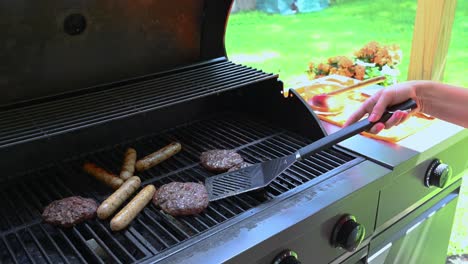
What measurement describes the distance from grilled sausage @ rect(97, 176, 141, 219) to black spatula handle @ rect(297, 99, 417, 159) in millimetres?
457

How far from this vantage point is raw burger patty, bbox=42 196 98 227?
1008 millimetres

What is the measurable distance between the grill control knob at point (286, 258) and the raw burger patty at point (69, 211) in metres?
0.47

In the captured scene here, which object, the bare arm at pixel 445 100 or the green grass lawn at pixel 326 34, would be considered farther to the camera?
the green grass lawn at pixel 326 34

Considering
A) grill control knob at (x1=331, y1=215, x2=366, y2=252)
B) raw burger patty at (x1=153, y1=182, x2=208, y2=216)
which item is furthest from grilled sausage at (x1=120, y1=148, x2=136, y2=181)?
grill control knob at (x1=331, y1=215, x2=366, y2=252)

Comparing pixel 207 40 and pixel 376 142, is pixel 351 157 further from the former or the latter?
pixel 207 40

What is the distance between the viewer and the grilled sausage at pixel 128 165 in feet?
3.98

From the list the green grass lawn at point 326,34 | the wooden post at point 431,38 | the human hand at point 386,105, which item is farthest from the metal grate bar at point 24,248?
the green grass lawn at point 326,34

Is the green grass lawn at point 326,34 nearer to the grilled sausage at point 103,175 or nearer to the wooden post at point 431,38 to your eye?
the wooden post at point 431,38

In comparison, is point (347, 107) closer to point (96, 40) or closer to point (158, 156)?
point (158, 156)

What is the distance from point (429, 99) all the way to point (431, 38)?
83cm

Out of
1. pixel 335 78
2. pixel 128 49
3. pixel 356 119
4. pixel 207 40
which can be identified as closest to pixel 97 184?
pixel 128 49

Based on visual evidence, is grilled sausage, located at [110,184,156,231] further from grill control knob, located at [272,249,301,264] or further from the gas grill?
grill control knob, located at [272,249,301,264]

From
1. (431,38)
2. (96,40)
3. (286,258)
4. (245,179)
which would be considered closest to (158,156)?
(245,179)

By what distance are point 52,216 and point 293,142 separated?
0.79 metres
